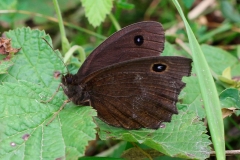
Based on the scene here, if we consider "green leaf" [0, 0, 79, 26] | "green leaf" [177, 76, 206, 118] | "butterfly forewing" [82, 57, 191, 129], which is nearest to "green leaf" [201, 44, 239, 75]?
"green leaf" [177, 76, 206, 118]

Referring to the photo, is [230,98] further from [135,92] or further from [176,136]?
[135,92]

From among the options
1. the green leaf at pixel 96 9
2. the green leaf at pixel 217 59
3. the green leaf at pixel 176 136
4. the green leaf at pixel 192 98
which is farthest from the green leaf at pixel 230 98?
the green leaf at pixel 96 9

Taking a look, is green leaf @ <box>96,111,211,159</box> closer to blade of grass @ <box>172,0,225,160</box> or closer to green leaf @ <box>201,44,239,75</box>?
blade of grass @ <box>172,0,225,160</box>

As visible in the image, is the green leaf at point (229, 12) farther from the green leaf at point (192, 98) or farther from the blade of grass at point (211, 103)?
the blade of grass at point (211, 103)

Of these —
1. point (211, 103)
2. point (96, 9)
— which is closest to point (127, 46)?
point (96, 9)

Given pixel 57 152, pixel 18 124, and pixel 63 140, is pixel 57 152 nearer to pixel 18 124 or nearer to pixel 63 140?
pixel 63 140

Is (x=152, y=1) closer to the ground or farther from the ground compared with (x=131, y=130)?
farther from the ground

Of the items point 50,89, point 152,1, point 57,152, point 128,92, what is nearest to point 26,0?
point 152,1
